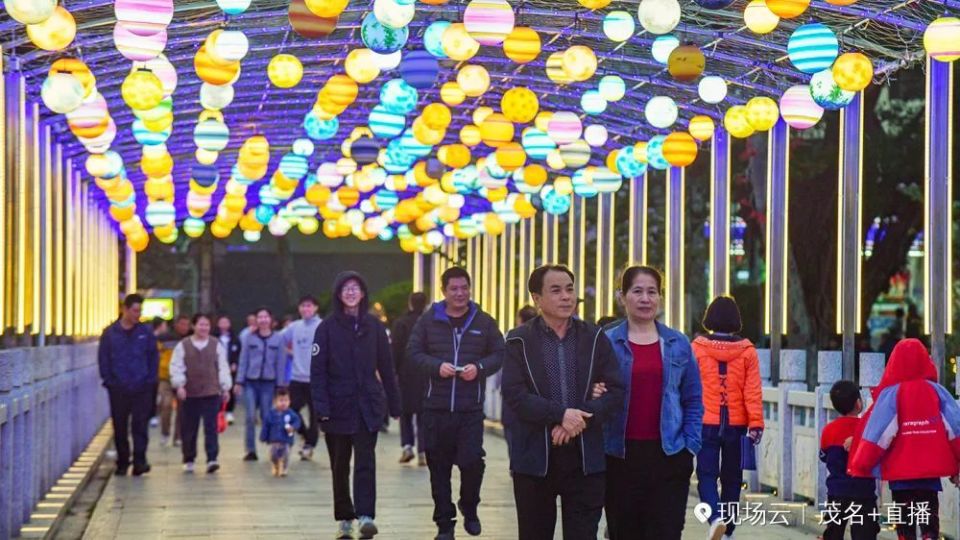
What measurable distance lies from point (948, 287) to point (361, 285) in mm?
4413

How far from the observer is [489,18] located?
38.4 ft

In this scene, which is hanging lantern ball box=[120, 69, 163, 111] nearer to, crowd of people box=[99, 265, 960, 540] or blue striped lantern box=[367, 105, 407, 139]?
crowd of people box=[99, 265, 960, 540]

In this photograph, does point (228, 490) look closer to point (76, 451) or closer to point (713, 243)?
point (76, 451)

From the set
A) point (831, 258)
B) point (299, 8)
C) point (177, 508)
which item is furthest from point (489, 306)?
point (299, 8)

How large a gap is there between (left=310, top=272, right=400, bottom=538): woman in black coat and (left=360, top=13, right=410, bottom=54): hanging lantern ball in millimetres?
1680

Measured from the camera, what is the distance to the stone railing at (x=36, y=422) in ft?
33.7

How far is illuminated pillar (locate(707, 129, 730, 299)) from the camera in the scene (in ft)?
59.6

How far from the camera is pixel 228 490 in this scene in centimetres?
1481

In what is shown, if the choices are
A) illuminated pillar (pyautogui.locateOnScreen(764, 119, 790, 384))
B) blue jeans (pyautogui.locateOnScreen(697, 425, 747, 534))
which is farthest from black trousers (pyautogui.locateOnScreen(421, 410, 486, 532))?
illuminated pillar (pyautogui.locateOnScreen(764, 119, 790, 384))

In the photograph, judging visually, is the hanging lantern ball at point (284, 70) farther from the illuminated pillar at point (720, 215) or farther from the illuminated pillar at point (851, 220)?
the illuminated pillar at point (720, 215)

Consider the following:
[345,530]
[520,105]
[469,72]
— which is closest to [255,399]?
[520,105]

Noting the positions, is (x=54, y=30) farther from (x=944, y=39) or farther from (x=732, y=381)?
(x=944, y=39)

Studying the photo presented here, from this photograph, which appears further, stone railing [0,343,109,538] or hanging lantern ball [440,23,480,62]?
hanging lantern ball [440,23,480,62]

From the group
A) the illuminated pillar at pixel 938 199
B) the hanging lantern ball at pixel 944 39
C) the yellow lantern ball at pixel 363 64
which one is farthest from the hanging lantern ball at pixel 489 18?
the illuminated pillar at pixel 938 199
